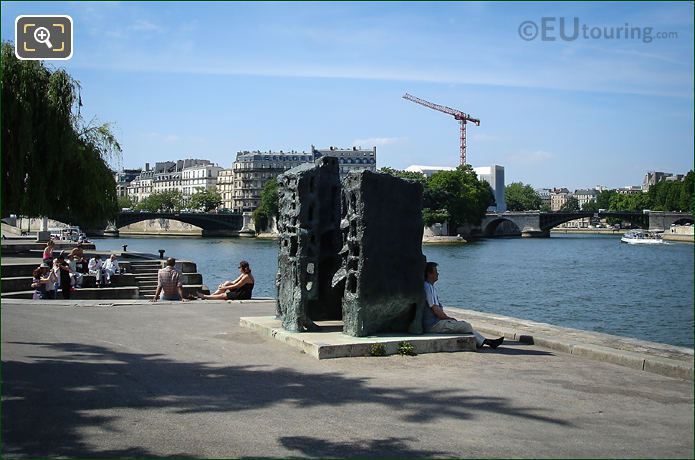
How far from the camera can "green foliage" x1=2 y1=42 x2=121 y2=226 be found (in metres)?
25.6

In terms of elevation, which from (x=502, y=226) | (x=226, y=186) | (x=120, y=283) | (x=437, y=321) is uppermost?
(x=226, y=186)

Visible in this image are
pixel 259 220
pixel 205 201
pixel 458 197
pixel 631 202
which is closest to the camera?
pixel 458 197

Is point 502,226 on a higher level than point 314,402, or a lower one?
higher

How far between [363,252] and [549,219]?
113 meters

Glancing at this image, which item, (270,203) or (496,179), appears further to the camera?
(496,179)

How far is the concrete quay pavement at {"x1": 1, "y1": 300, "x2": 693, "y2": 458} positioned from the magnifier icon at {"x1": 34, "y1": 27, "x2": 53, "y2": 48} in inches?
172

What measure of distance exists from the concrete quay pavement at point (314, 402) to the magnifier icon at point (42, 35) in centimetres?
437

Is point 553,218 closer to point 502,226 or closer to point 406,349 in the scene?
point 502,226

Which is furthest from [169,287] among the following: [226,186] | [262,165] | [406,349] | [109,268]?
[226,186]

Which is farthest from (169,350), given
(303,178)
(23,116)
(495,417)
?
(23,116)

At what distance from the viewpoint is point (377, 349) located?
448 inches

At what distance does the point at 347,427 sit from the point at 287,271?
6.12m

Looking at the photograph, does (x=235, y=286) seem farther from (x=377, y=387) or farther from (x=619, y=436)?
(x=619, y=436)

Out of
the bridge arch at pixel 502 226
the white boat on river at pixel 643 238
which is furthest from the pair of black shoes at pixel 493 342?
the bridge arch at pixel 502 226
